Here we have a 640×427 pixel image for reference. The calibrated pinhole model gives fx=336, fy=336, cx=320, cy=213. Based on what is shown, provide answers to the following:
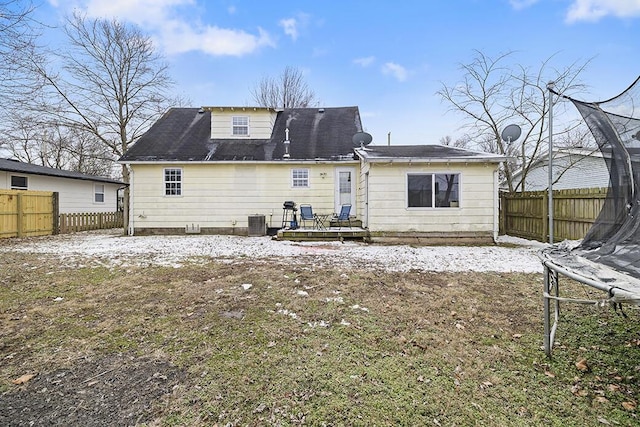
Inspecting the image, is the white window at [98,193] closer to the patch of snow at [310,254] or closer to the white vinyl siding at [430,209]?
the patch of snow at [310,254]

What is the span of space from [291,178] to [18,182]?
39.2ft

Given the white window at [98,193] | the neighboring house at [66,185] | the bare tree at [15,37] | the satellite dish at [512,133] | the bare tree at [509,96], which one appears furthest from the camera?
the white window at [98,193]

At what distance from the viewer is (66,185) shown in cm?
1616

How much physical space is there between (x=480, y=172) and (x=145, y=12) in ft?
43.6

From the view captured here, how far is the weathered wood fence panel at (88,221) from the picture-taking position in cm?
1389

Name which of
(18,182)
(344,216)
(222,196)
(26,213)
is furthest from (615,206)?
(18,182)

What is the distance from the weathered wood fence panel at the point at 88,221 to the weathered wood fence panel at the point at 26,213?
21.1 inches

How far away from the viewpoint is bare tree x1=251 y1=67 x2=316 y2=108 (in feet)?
89.1

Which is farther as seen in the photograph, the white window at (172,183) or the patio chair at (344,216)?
the white window at (172,183)

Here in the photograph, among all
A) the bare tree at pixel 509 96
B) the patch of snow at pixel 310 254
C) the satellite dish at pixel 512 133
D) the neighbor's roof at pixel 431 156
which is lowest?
the patch of snow at pixel 310 254

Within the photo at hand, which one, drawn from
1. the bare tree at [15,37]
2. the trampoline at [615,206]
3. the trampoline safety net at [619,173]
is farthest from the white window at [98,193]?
the trampoline safety net at [619,173]

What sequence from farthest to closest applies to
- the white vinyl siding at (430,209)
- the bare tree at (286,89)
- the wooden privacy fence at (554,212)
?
the bare tree at (286,89) → the white vinyl siding at (430,209) → the wooden privacy fence at (554,212)

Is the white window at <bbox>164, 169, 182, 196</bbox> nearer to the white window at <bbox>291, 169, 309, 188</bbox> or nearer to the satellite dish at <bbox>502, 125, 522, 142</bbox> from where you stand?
the white window at <bbox>291, 169, 309, 188</bbox>

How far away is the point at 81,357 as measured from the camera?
9.73 ft
